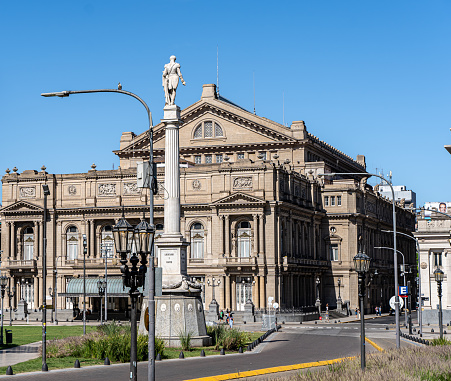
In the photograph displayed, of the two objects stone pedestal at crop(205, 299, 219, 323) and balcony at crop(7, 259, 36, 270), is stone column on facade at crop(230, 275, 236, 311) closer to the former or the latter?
stone pedestal at crop(205, 299, 219, 323)

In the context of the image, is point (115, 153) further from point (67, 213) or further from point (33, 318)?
point (33, 318)

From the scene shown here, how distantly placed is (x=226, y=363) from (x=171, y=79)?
1604 centimetres

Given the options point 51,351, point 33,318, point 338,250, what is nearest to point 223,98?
point 338,250

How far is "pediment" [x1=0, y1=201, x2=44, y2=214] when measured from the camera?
110 m

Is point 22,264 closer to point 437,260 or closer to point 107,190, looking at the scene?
point 107,190

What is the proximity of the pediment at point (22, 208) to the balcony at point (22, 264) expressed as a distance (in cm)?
622

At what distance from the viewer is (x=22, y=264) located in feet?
360

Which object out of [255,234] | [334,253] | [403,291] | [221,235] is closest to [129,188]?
[221,235]

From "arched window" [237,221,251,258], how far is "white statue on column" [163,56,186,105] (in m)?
57.4

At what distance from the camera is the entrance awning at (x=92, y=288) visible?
10206cm

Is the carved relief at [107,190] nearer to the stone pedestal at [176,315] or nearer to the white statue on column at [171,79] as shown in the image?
the white statue on column at [171,79]

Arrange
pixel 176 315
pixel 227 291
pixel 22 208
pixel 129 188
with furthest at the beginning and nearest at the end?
pixel 22 208 → pixel 129 188 → pixel 227 291 → pixel 176 315

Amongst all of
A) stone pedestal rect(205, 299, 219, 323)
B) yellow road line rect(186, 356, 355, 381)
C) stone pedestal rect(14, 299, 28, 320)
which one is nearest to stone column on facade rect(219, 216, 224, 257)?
stone pedestal rect(205, 299, 219, 323)

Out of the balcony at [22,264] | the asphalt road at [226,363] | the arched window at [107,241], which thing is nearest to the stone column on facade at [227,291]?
the arched window at [107,241]
